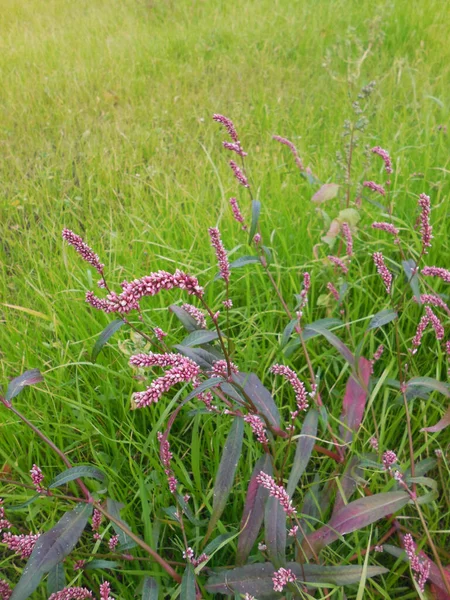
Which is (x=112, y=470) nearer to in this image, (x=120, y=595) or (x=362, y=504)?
(x=120, y=595)

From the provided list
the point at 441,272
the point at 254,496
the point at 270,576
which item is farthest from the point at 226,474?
the point at 441,272

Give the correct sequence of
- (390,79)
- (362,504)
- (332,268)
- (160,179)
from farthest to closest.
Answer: (390,79) → (160,179) → (332,268) → (362,504)

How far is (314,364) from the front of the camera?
1777 mm

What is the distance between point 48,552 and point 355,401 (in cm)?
82

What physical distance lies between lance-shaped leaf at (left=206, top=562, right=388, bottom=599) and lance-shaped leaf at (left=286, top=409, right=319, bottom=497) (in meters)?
0.15

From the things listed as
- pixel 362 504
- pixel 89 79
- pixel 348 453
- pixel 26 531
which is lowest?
pixel 26 531

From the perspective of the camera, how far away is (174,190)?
2.84 meters

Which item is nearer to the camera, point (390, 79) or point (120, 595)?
point (120, 595)

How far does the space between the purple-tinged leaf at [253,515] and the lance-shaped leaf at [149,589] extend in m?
0.19

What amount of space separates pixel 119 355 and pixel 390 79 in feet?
9.91

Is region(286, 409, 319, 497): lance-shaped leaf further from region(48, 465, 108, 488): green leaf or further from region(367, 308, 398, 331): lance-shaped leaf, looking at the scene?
region(48, 465, 108, 488): green leaf

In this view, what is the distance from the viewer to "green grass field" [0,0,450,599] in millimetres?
1555

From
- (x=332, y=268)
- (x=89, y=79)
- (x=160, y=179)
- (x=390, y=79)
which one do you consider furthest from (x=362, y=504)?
(x=89, y=79)

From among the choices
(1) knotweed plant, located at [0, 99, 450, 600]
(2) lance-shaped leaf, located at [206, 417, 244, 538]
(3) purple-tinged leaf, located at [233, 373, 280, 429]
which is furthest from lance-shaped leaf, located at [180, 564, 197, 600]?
(3) purple-tinged leaf, located at [233, 373, 280, 429]
